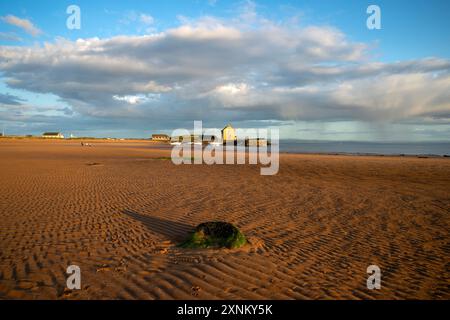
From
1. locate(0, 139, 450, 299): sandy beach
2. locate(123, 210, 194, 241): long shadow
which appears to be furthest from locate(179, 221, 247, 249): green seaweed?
locate(123, 210, 194, 241): long shadow

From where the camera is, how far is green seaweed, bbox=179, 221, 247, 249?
6660mm

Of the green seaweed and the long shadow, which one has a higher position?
the green seaweed

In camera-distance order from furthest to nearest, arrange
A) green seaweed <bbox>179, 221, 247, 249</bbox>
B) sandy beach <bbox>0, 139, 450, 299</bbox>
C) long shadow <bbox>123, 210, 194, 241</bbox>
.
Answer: long shadow <bbox>123, 210, 194, 241</bbox> → green seaweed <bbox>179, 221, 247, 249</bbox> → sandy beach <bbox>0, 139, 450, 299</bbox>

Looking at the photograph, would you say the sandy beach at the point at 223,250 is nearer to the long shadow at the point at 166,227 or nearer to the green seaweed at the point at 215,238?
the long shadow at the point at 166,227

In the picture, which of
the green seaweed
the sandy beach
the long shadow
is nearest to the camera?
the sandy beach

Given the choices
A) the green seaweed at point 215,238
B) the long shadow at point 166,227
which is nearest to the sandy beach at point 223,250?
the long shadow at point 166,227

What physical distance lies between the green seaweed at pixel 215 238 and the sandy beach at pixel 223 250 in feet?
0.75

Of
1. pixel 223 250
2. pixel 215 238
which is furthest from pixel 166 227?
pixel 223 250

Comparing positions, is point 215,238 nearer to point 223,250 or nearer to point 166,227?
point 223,250

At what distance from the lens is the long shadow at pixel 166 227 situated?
7.79 m

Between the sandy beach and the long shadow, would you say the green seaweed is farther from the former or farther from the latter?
the long shadow

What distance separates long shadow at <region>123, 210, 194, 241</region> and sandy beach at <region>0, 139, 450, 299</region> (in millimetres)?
31
